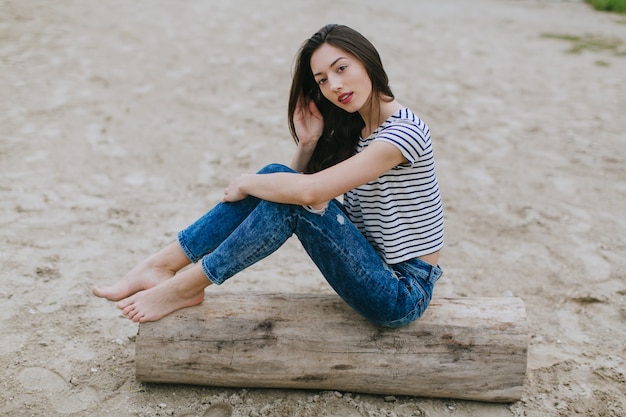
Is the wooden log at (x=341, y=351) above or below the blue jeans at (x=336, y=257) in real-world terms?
below

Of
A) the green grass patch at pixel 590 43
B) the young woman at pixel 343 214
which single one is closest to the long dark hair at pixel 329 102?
the young woman at pixel 343 214

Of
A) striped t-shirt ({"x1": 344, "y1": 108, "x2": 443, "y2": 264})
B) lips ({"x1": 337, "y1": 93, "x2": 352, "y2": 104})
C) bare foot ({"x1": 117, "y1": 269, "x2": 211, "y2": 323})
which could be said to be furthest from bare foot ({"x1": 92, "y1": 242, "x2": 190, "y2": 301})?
lips ({"x1": 337, "y1": 93, "x2": 352, "y2": 104})

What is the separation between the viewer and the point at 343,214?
255cm

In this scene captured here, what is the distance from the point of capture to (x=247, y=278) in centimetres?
371

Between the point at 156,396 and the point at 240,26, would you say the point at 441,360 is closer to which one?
the point at 156,396

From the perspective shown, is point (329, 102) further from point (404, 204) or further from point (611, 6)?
point (611, 6)

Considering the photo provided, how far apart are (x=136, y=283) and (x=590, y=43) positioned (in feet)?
25.7

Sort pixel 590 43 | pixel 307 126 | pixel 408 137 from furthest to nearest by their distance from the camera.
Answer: pixel 590 43, pixel 307 126, pixel 408 137

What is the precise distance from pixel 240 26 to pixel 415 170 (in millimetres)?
6818

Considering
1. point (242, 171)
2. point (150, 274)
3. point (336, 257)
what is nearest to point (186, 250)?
point (150, 274)

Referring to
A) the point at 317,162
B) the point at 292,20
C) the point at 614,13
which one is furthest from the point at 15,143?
the point at 614,13

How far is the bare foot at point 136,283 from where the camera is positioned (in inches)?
113

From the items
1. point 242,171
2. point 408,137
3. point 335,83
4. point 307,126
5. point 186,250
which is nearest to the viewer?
Answer: point 408,137

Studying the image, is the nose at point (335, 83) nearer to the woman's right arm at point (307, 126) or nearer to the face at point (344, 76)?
the face at point (344, 76)
